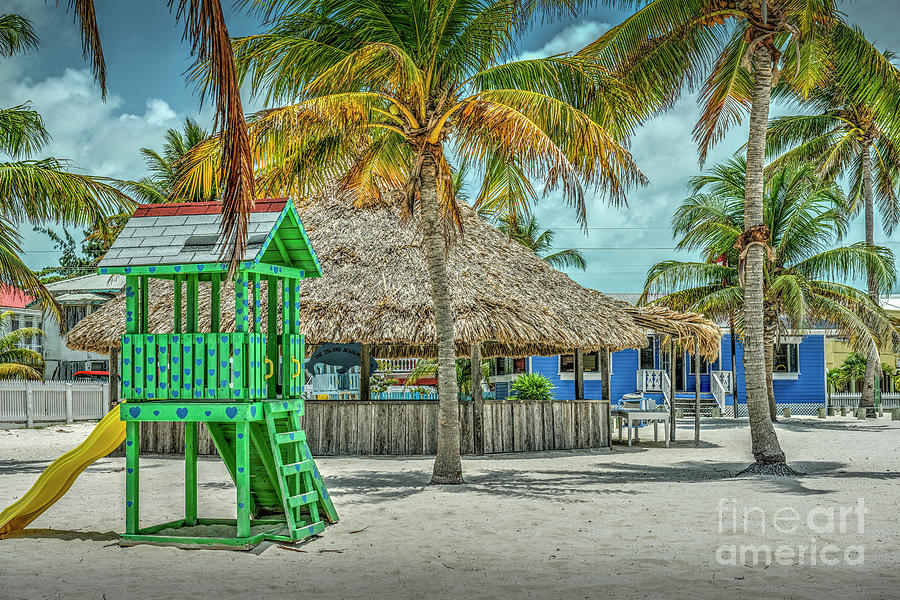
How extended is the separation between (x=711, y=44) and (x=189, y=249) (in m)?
9.39

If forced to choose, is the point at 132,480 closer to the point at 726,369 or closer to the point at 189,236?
the point at 189,236

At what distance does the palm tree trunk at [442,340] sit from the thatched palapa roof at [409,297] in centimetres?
285

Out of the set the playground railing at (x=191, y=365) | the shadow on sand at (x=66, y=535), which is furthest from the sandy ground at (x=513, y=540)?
the playground railing at (x=191, y=365)

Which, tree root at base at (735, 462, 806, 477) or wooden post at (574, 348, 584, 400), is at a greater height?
wooden post at (574, 348, 584, 400)

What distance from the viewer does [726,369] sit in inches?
1315

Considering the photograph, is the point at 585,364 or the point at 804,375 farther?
the point at 804,375

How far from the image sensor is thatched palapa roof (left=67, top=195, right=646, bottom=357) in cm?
1539

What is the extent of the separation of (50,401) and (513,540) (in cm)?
2224

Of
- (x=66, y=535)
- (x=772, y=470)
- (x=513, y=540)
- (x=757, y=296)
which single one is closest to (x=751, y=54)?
(x=757, y=296)

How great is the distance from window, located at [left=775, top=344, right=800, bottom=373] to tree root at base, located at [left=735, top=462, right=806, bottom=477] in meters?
21.9

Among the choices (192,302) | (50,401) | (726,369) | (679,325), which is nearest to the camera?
(192,302)

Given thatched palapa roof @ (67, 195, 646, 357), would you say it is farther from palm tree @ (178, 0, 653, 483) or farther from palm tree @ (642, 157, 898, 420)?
palm tree @ (642, 157, 898, 420)

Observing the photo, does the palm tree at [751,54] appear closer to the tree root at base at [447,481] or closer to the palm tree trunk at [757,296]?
the palm tree trunk at [757,296]

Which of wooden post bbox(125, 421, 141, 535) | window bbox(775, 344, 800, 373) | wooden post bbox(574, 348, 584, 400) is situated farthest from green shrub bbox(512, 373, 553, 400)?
window bbox(775, 344, 800, 373)
